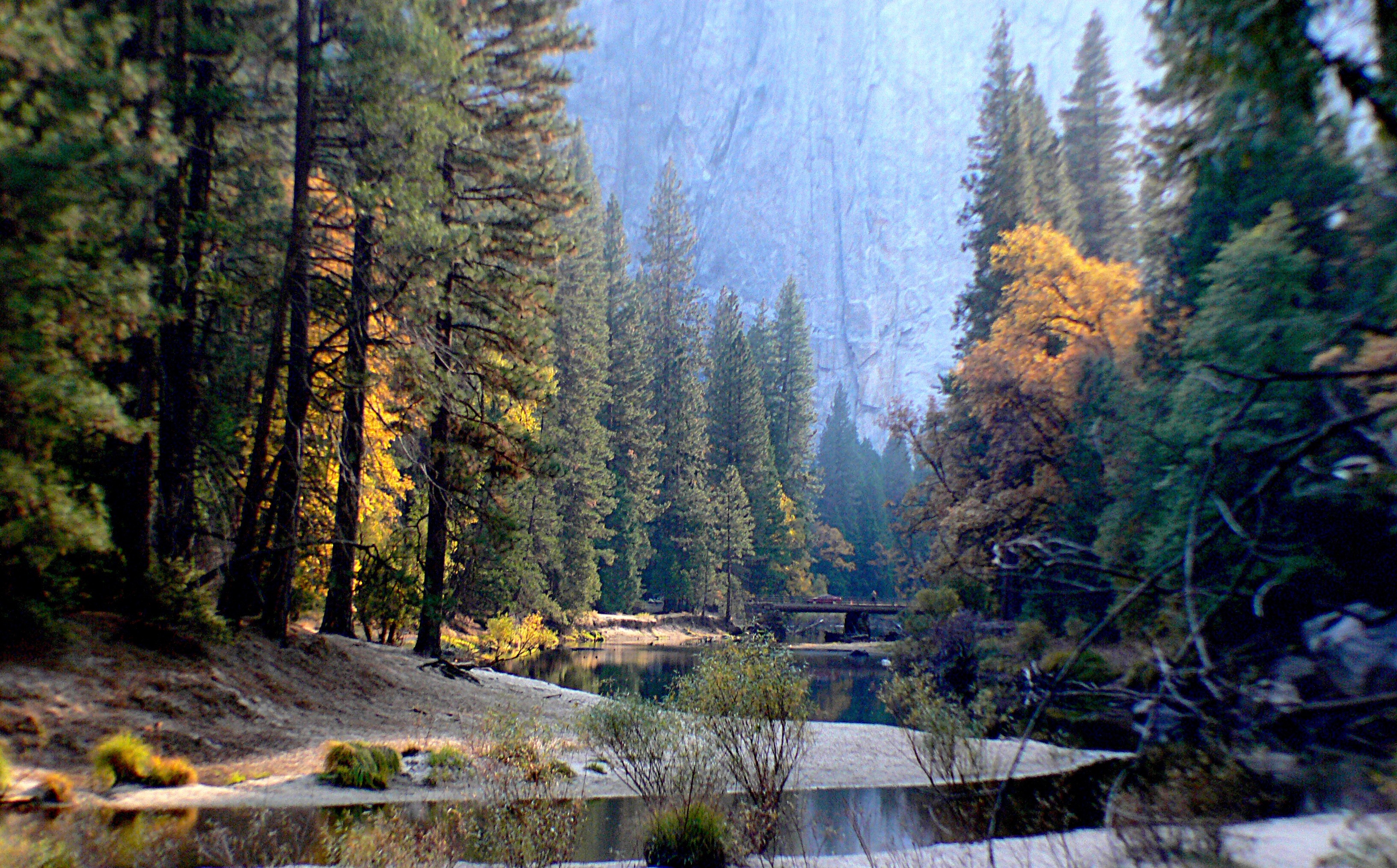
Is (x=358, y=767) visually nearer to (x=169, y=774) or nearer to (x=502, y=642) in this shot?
(x=169, y=774)

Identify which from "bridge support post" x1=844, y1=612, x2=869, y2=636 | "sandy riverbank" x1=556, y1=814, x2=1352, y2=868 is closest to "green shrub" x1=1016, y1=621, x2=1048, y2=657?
"sandy riverbank" x1=556, y1=814, x2=1352, y2=868

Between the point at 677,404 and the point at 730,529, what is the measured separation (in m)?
10.2

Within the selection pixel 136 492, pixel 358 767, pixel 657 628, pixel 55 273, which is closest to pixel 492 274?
pixel 136 492

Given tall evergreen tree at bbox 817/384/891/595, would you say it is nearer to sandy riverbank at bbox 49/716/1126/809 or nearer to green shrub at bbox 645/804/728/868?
sandy riverbank at bbox 49/716/1126/809

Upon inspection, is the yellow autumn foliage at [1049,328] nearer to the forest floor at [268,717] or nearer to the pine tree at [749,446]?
the forest floor at [268,717]

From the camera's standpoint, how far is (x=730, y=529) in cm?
5078

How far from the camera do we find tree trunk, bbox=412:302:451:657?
16156mm

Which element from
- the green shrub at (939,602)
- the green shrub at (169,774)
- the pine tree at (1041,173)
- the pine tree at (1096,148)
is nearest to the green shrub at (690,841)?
the green shrub at (169,774)

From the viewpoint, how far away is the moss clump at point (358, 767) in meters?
10.2

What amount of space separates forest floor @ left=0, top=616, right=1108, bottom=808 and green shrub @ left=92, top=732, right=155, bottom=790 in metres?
0.13

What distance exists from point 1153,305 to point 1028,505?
7.25 meters

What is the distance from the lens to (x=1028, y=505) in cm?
2631

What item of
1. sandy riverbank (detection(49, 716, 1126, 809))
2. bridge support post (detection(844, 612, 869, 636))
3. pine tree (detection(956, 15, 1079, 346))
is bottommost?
bridge support post (detection(844, 612, 869, 636))

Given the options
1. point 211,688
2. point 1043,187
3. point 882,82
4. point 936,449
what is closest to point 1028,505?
point 936,449
